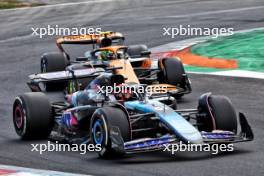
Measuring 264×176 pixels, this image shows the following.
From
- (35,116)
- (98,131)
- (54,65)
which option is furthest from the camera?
(54,65)

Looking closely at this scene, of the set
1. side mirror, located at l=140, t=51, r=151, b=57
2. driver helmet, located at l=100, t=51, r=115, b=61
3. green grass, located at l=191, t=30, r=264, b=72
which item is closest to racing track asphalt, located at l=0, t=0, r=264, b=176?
side mirror, located at l=140, t=51, r=151, b=57

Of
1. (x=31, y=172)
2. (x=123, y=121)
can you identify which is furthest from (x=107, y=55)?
(x=31, y=172)

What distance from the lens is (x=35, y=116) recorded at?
12922 mm

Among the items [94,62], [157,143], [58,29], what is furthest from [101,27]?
[157,143]

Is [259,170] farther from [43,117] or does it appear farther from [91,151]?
[43,117]

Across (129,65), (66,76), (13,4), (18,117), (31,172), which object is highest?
(13,4)

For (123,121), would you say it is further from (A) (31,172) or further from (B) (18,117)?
(B) (18,117)

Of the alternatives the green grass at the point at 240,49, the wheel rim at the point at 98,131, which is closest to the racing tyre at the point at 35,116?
the wheel rim at the point at 98,131

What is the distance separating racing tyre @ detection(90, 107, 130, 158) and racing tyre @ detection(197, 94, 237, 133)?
1.15 m

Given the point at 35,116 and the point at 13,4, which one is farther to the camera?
the point at 13,4

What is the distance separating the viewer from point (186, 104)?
15969 mm

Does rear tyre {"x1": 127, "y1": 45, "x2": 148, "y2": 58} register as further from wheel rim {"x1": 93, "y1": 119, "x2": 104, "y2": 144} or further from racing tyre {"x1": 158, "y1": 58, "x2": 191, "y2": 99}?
wheel rim {"x1": 93, "y1": 119, "x2": 104, "y2": 144}

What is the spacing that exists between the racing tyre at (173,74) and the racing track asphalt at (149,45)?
305mm

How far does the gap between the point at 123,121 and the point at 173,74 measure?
4756 millimetres
